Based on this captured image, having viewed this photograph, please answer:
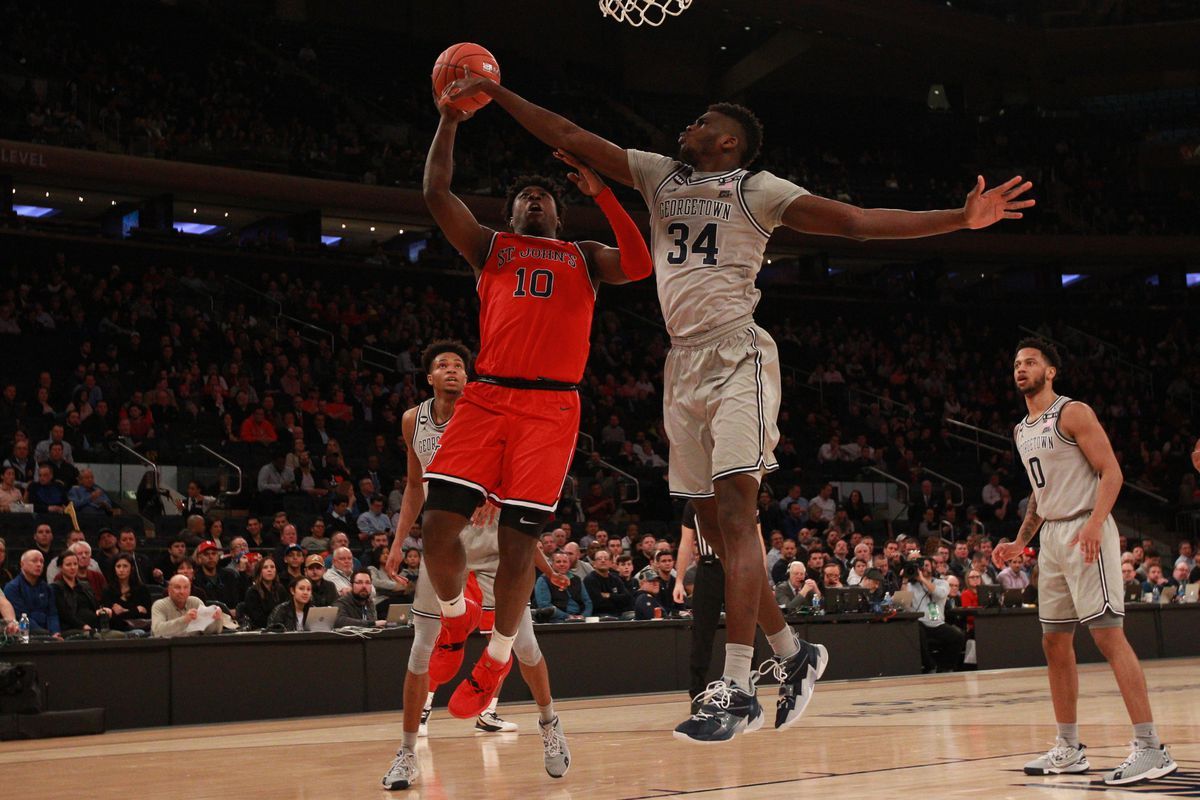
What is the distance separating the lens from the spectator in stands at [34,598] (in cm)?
1162

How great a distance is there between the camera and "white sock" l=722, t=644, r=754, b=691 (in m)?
5.27

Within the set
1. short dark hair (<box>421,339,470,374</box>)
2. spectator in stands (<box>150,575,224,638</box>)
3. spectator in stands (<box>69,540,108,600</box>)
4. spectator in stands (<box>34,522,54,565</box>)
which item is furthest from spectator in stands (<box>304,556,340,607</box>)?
short dark hair (<box>421,339,470,374</box>)

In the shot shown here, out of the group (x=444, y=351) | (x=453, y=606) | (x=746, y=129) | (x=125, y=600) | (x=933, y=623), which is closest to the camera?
(x=746, y=129)

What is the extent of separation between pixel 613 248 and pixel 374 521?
11.4 m

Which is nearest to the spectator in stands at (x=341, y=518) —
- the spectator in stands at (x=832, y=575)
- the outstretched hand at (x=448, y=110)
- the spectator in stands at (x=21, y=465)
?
the spectator in stands at (x=21, y=465)

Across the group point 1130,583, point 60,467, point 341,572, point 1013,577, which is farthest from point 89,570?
point 1130,583

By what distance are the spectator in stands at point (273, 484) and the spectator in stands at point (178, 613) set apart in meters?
5.76

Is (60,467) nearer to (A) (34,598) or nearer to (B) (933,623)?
(A) (34,598)

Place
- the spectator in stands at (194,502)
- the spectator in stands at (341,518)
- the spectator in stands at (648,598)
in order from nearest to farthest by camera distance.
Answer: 1. the spectator in stands at (648,598)
2. the spectator in stands at (341,518)
3. the spectator in stands at (194,502)

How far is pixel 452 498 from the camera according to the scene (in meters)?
5.86

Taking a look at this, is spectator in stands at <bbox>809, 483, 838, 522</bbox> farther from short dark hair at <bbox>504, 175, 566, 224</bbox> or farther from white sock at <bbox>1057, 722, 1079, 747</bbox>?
short dark hair at <bbox>504, 175, 566, 224</bbox>

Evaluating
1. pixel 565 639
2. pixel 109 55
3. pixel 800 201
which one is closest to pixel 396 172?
pixel 109 55

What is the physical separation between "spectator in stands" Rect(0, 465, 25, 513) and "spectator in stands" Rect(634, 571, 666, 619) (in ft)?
23.1

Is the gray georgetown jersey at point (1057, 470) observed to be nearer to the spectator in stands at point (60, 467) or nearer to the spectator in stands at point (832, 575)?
the spectator in stands at point (832, 575)
